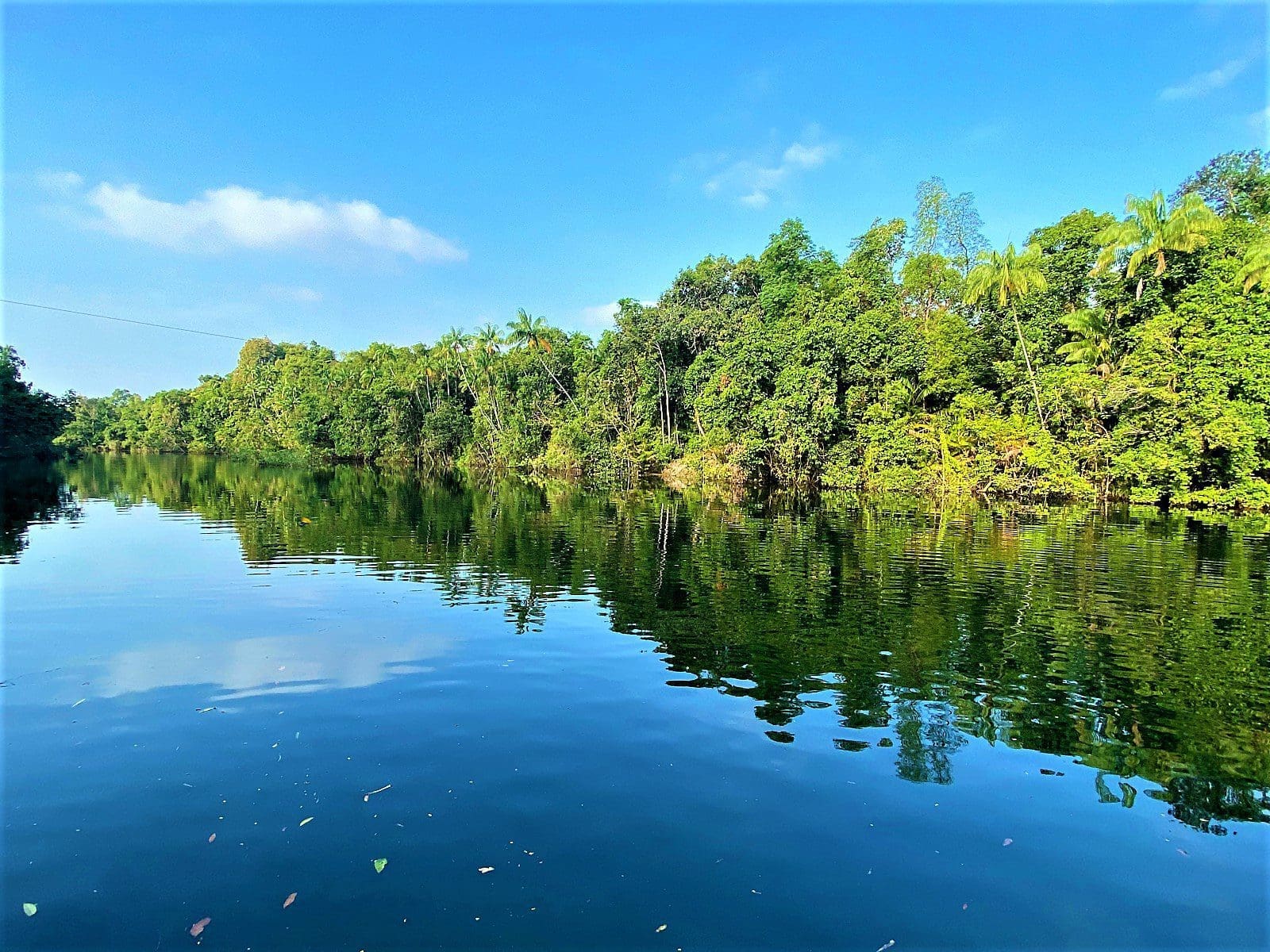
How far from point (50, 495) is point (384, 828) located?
158ft

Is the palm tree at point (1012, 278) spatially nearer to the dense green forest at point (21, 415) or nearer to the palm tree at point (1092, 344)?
the palm tree at point (1092, 344)

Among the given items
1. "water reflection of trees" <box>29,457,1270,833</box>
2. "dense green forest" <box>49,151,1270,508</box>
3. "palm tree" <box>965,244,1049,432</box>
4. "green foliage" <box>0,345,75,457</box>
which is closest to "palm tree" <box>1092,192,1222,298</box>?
"dense green forest" <box>49,151,1270,508</box>

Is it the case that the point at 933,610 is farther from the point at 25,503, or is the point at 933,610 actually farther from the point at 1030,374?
the point at 25,503

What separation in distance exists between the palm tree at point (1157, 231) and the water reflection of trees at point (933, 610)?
13623mm

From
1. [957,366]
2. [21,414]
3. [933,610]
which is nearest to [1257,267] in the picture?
[957,366]

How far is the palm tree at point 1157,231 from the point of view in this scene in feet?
106

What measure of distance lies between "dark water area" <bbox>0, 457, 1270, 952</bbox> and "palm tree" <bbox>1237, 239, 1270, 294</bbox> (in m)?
21.3

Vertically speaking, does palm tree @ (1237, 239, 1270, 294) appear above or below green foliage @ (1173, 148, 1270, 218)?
below

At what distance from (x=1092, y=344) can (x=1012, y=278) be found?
551cm

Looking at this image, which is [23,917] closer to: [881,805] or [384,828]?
[384,828]

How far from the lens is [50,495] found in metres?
40.7

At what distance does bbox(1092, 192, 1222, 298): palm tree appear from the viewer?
32.2 meters

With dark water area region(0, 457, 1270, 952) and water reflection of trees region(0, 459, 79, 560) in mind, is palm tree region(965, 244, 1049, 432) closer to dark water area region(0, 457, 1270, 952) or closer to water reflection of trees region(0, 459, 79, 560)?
dark water area region(0, 457, 1270, 952)

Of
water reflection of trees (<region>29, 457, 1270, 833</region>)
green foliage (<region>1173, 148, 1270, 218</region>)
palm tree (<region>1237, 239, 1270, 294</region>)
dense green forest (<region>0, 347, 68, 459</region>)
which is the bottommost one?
water reflection of trees (<region>29, 457, 1270, 833</region>)
